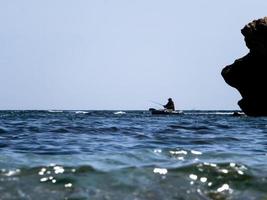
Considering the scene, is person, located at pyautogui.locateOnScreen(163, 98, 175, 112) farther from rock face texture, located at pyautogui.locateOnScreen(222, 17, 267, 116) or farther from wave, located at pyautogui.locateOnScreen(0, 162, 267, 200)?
wave, located at pyautogui.locateOnScreen(0, 162, 267, 200)

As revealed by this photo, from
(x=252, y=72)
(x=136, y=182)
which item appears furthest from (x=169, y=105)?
(x=136, y=182)

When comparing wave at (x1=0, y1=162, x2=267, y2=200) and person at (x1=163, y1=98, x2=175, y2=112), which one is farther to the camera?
person at (x1=163, y1=98, x2=175, y2=112)

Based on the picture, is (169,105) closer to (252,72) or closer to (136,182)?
(252,72)

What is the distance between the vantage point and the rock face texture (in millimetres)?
57281

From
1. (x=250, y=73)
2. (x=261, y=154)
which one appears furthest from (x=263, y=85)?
(x=261, y=154)

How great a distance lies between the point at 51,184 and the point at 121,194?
108 centimetres

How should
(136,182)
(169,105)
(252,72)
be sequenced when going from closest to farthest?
(136,182)
(252,72)
(169,105)

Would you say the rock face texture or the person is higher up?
the rock face texture

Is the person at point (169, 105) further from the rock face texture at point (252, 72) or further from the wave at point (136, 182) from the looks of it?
the wave at point (136, 182)

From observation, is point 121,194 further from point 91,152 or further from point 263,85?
point 263,85

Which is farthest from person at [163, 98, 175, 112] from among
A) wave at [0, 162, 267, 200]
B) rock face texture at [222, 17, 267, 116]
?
wave at [0, 162, 267, 200]

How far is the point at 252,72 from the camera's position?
199 feet

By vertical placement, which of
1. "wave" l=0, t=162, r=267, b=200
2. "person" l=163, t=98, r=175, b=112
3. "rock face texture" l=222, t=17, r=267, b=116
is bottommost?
"wave" l=0, t=162, r=267, b=200

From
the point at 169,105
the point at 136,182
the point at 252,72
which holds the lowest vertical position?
the point at 136,182
